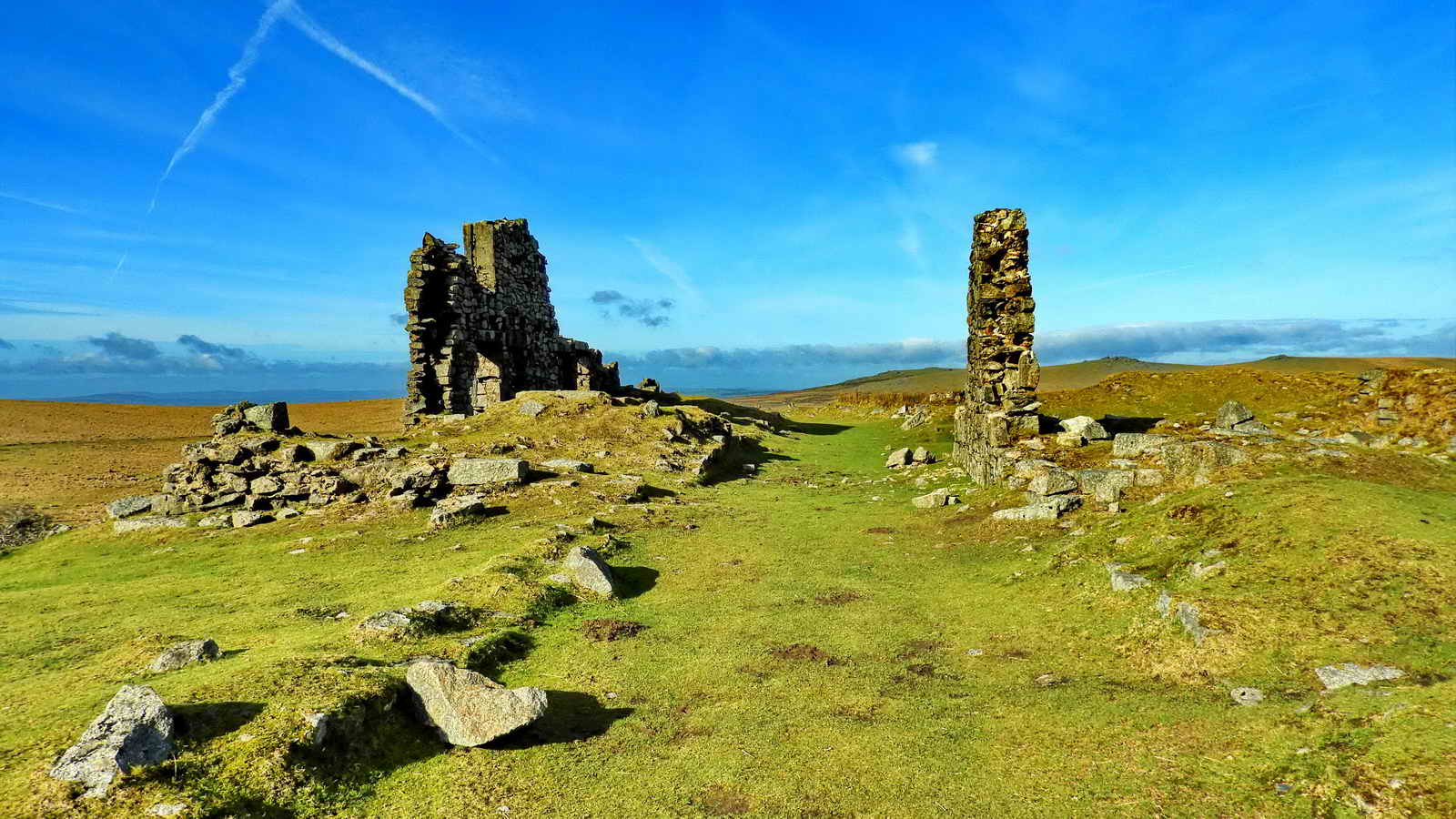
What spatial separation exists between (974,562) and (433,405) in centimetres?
2493

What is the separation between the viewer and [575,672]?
24.4 feet

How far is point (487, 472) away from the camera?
17.6 meters

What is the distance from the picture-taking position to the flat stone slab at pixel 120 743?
14.1ft

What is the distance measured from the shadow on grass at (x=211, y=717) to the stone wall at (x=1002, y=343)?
53.8ft

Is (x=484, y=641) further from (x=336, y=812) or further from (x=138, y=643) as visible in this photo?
(x=138, y=643)

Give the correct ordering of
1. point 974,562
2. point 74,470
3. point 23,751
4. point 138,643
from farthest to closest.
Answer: point 74,470 < point 974,562 < point 138,643 < point 23,751

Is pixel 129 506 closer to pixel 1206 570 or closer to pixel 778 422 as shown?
pixel 1206 570

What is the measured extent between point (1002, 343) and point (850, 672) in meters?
14.4

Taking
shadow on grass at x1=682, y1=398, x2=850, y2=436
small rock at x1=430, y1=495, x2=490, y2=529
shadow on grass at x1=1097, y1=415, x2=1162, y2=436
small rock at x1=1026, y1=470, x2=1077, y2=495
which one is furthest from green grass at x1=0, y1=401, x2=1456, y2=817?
shadow on grass at x1=682, y1=398, x2=850, y2=436

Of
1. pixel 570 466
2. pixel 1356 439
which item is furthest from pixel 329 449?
pixel 1356 439

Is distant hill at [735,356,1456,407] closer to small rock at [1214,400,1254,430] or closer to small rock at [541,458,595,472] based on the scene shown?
small rock at [1214,400,1254,430]

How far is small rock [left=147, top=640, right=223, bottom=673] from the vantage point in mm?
6672

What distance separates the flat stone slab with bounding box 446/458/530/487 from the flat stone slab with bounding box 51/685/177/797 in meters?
12.7

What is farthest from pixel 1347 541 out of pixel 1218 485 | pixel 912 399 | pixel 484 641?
pixel 912 399
